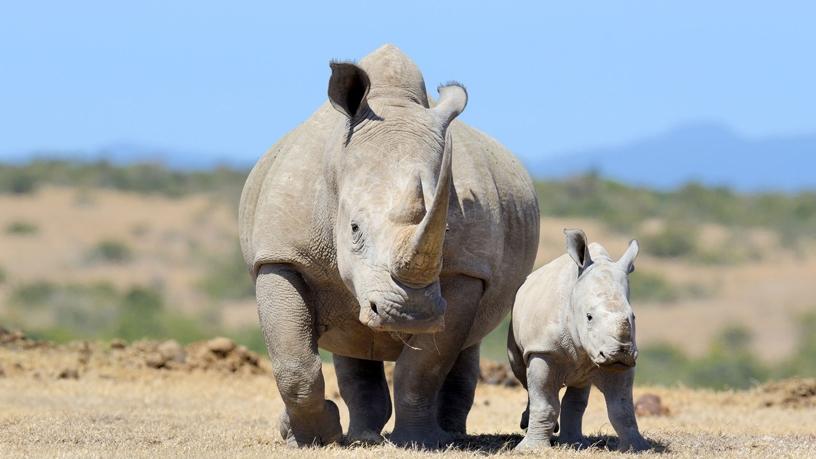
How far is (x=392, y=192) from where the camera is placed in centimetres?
824

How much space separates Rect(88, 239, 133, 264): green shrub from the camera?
39750 millimetres

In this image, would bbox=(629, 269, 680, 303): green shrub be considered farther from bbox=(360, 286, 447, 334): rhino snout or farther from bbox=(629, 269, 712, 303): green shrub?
bbox=(360, 286, 447, 334): rhino snout

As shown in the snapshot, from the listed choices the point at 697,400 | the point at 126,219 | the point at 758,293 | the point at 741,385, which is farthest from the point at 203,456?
the point at 126,219

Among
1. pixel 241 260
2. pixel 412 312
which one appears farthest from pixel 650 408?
pixel 241 260

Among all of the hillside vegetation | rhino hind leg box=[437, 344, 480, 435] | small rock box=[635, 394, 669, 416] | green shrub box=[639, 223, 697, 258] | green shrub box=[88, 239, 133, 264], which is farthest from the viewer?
green shrub box=[639, 223, 697, 258]

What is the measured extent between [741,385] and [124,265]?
67.5ft

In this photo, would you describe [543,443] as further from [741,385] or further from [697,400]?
[741,385]

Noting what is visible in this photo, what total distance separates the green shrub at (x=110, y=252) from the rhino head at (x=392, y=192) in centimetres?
3115

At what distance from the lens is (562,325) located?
29.4 ft

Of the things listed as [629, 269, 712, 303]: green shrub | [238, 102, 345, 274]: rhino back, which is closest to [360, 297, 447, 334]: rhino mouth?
[238, 102, 345, 274]: rhino back

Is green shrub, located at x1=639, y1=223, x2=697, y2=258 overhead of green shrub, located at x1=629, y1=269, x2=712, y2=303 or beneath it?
overhead

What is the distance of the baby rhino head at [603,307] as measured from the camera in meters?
8.35

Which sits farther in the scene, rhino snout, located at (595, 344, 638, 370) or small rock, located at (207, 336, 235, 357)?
small rock, located at (207, 336, 235, 357)

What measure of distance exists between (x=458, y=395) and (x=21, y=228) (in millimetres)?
31937
